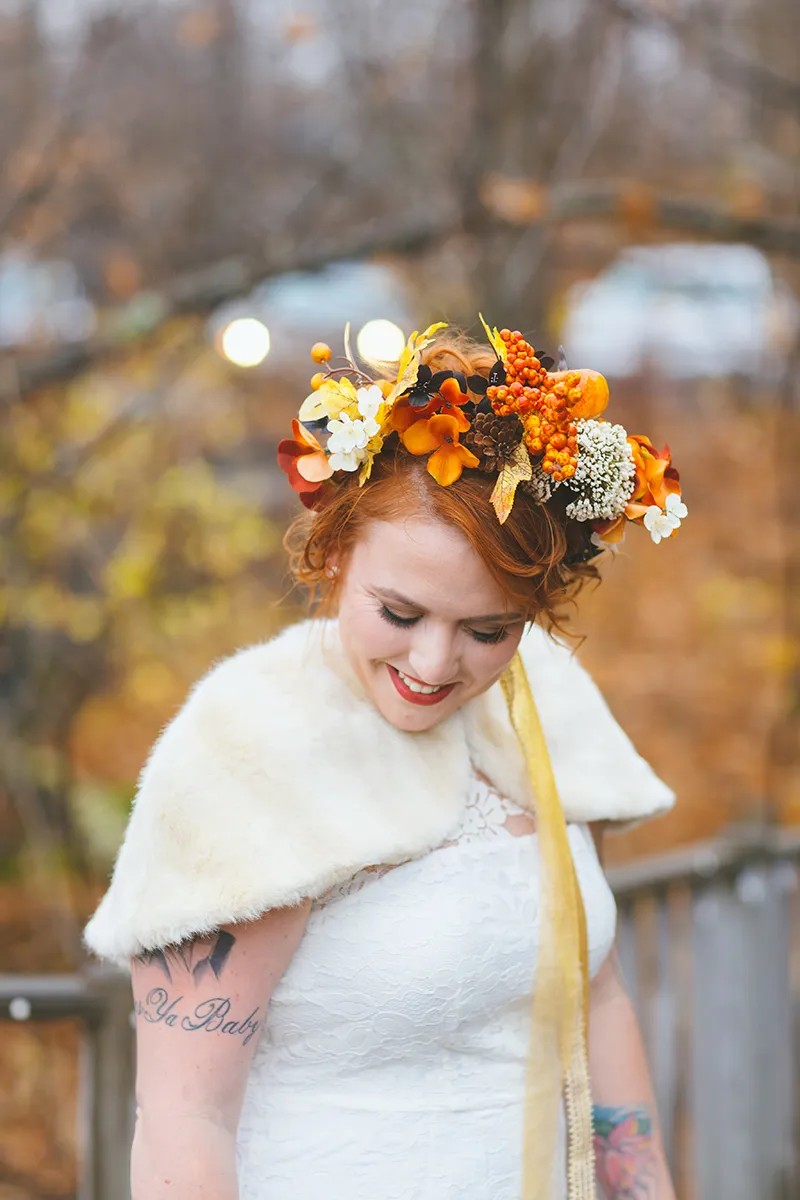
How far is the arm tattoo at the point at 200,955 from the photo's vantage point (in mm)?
1315

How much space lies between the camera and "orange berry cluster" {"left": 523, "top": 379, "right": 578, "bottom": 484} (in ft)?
4.36

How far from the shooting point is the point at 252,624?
5367 millimetres

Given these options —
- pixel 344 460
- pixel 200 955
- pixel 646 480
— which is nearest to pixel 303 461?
pixel 344 460

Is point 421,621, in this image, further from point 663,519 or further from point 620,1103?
point 620,1103

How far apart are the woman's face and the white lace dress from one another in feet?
0.64

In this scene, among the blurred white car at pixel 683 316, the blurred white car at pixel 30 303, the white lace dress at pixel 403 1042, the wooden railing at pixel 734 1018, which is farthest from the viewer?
the blurred white car at pixel 683 316

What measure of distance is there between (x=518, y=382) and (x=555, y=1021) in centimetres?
79

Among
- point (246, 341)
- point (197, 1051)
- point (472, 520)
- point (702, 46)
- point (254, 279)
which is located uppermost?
point (702, 46)

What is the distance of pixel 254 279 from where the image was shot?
3.49m

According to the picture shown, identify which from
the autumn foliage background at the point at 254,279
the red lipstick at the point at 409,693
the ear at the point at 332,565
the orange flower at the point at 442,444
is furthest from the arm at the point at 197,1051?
the autumn foliage background at the point at 254,279

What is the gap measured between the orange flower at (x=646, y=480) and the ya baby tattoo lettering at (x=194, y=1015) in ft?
2.33

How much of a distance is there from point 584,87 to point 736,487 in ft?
13.4

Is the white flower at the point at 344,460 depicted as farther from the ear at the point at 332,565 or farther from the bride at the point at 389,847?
the ear at the point at 332,565

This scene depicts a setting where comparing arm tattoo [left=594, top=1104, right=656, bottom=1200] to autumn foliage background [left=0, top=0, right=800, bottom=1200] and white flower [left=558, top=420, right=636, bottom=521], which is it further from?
autumn foliage background [left=0, top=0, right=800, bottom=1200]
